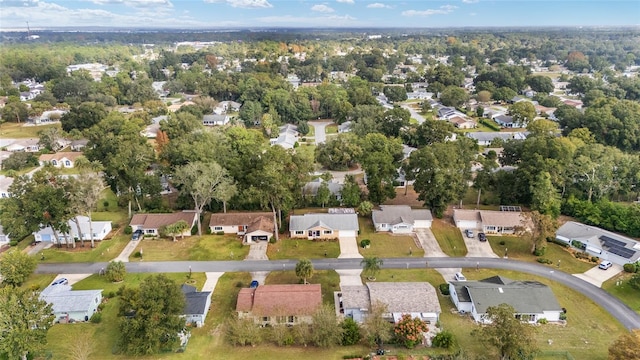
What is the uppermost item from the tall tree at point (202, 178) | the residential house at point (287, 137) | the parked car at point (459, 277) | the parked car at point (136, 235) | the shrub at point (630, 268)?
the tall tree at point (202, 178)

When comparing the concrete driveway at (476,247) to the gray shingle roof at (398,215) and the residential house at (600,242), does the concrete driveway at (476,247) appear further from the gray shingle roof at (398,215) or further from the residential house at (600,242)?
the residential house at (600,242)

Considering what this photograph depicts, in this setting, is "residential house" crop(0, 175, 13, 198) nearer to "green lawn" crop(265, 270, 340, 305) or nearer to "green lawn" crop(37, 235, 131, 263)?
"green lawn" crop(37, 235, 131, 263)

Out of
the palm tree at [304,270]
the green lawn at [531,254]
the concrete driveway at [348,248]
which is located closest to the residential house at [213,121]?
the concrete driveway at [348,248]

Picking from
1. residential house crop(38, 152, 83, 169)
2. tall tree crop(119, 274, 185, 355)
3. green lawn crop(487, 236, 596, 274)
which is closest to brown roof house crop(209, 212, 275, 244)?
Answer: tall tree crop(119, 274, 185, 355)

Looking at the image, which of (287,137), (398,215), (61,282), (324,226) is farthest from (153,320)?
(287,137)

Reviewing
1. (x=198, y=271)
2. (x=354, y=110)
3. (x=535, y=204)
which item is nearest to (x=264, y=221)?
(x=198, y=271)
